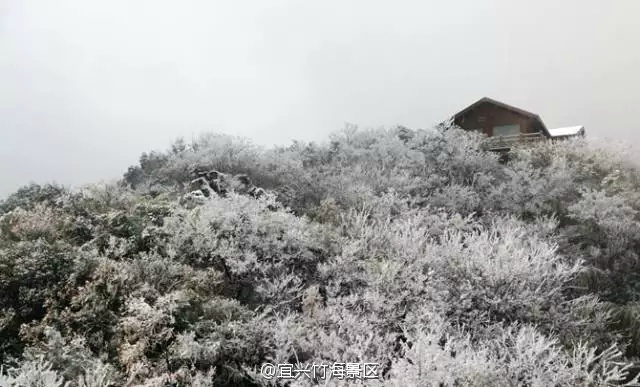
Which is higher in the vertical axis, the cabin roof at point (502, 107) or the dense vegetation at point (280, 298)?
the cabin roof at point (502, 107)

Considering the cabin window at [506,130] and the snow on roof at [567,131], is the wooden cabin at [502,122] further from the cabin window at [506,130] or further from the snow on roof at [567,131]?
the snow on roof at [567,131]

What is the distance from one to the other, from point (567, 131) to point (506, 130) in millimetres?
6029

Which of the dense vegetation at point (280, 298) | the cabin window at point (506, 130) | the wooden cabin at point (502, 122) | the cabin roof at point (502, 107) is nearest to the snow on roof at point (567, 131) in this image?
the wooden cabin at point (502, 122)

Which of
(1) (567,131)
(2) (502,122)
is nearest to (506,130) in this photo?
(2) (502,122)

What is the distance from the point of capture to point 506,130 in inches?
1179

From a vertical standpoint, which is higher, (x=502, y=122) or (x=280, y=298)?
(x=502, y=122)

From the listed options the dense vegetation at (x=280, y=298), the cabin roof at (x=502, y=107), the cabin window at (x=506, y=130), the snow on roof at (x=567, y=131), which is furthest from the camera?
the snow on roof at (x=567, y=131)

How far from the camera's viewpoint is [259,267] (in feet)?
36.4

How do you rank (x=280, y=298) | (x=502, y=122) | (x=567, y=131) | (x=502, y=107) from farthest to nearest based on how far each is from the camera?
1. (x=567, y=131)
2. (x=502, y=122)
3. (x=502, y=107)
4. (x=280, y=298)

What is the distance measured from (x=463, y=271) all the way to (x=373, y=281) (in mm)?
1804

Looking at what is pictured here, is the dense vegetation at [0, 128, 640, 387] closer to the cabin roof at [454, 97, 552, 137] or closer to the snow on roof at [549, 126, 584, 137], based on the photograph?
the cabin roof at [454, 97, 552, 137]

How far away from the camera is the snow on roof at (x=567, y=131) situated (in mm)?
32263

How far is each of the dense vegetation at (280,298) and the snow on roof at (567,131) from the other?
680 inches

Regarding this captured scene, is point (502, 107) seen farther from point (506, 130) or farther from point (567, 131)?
point (567, 131)
